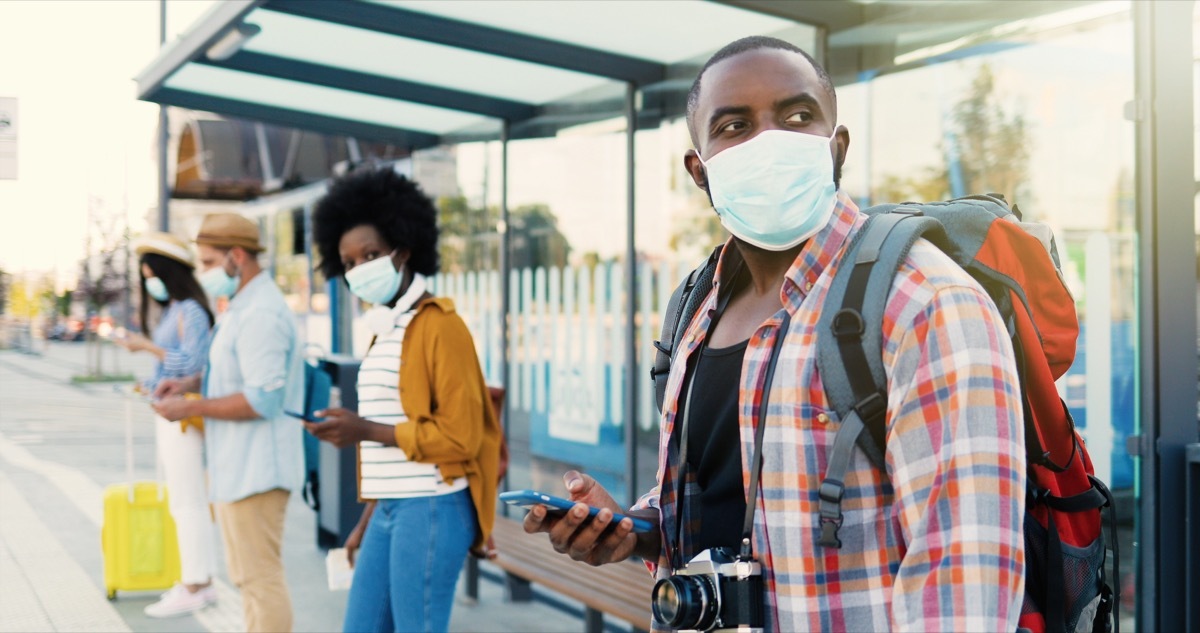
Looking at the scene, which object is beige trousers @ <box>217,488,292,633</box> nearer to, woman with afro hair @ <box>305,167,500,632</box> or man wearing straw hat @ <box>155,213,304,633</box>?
man wearing straw hat @ <box>155,213,304,633</box>

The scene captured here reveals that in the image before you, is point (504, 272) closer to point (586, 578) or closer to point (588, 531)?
point (586, 578)

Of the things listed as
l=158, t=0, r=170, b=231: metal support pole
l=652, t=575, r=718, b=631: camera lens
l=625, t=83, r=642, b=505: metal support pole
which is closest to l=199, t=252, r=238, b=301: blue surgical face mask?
l=625, t=83, r=642, b=505: metal support pole

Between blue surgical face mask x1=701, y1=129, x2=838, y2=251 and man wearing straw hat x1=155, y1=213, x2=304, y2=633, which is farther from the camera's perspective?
man wearing straw hat x1=155, y1=213, x2=304, y2=633

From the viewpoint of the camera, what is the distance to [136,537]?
6.74 metres

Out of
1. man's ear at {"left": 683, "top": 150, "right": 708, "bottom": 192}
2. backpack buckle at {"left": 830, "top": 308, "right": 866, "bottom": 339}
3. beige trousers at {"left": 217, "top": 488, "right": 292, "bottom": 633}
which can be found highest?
man's ear at {"left": 683, "top": 150, "right": 708, "bottom": 192}

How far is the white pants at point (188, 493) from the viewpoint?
6.15 meters

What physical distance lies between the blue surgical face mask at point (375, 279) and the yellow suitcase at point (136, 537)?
343 cm

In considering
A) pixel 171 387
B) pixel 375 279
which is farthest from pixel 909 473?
pixel 171 387

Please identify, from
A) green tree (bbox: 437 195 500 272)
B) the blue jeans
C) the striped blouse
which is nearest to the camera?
the blue jeans

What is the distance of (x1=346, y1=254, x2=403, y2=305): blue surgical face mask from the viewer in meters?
3.97

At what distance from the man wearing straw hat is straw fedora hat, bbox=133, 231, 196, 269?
1.46m

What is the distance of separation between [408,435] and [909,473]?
2437 mm

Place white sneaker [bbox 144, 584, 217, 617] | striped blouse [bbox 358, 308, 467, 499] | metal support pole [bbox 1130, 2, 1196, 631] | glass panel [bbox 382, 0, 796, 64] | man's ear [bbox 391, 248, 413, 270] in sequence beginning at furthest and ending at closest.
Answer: white sneaker [bbox 144, 584, 217, 617], glass panel [bbox 382, 0, 796, 64], man's ear [bbox 391, 248, 413, 270], metal support pole [bbox 1130, 2, 1196, 631], striped blouse [bbox 358, 308, 467, 499]

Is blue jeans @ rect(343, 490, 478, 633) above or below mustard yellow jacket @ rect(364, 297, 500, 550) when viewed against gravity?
below
